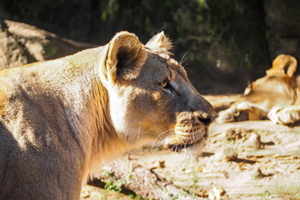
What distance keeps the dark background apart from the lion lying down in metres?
2.95

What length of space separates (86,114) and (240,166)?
307cm

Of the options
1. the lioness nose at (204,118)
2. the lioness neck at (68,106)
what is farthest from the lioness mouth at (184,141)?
the lioness neck at (68,106)

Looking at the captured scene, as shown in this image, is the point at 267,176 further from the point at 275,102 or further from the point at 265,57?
the point at 265,57

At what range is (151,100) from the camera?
323cm

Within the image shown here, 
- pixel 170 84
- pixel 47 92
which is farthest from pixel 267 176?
pixel 47 92

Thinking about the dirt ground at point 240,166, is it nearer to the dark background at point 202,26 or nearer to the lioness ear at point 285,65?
the lioness ear at point 285,65

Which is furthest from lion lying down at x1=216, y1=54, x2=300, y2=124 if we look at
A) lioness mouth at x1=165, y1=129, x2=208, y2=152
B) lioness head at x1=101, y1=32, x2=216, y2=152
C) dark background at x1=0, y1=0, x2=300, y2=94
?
lioness head at x1=101, y1=32, x2=216, y2=152

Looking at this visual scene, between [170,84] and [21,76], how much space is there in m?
1.43

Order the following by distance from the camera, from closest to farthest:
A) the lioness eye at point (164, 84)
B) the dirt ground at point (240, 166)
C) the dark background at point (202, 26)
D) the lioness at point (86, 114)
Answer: the lioness at point (86, 114) → the lioness eye at point (164, 84) → the dirt ground at point (240, 166) → the dark background at point (202, 26)

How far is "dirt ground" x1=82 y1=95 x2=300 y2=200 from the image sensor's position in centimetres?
486

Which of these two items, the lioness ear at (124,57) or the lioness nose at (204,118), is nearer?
the lioness ear at (124,57)

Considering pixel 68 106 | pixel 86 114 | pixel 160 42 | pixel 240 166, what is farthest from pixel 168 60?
pixel 240 166

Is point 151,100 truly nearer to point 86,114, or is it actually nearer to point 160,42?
point 86,114

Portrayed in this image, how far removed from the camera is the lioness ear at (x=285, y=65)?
7.03m
